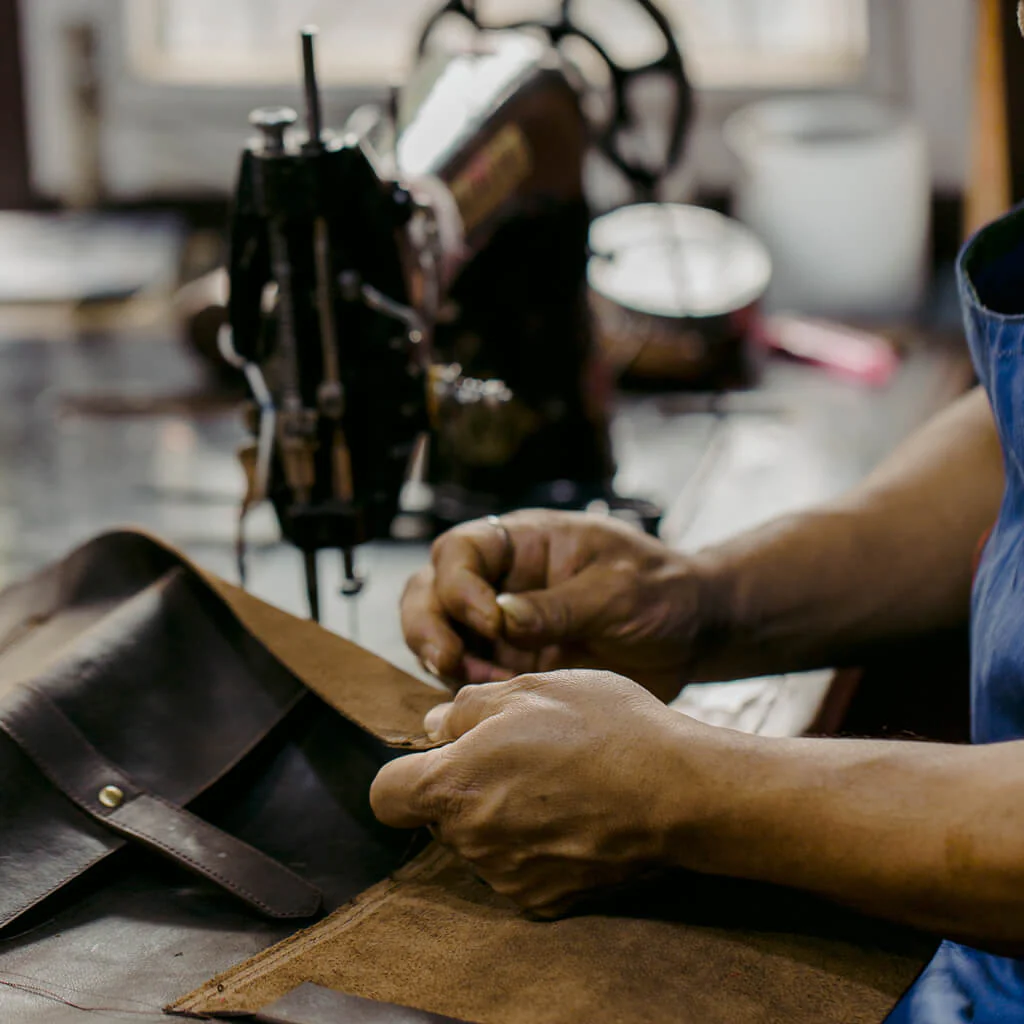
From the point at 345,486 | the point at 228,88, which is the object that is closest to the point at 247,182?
the point at 345,486

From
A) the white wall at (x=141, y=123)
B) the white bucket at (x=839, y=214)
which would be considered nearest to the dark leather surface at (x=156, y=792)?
the white bucket at (x=839, y=214)

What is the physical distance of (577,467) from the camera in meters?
1.70

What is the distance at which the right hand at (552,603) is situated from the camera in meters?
1.11

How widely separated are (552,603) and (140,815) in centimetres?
34

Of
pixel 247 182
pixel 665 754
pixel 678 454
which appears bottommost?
pixel 678 454

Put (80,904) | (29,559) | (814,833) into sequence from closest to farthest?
(814,833), (80,904), (29,559)

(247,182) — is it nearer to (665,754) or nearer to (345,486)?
(345,486)

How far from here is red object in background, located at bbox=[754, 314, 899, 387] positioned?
2287 millimetres

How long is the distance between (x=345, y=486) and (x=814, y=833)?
0.54m

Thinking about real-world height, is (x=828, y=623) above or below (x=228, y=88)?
below

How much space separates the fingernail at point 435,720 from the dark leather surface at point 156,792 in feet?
0.28

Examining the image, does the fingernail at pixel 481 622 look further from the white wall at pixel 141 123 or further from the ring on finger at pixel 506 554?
the white wall at pixel 141 123

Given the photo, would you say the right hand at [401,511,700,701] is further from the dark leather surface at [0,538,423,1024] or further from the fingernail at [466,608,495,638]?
the dark leather surface at [0,538,423,1024]

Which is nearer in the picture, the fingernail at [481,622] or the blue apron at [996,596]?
the blue apron at [996,596]
